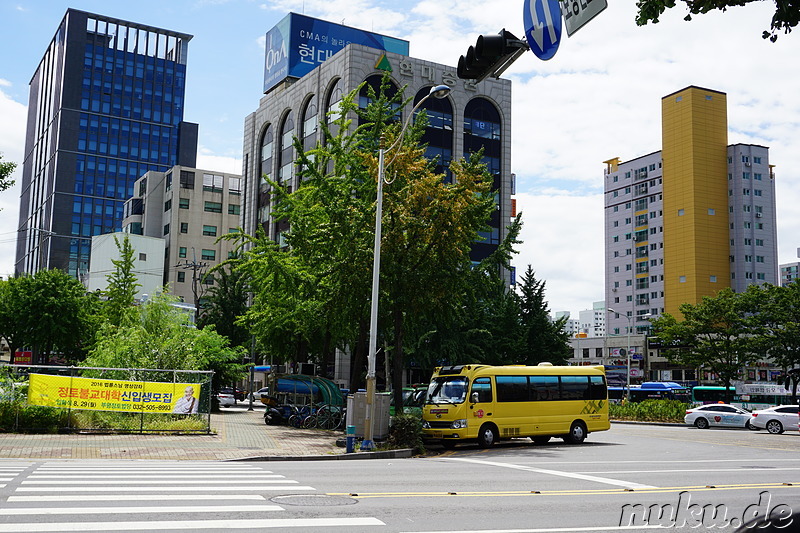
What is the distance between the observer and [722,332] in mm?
54781

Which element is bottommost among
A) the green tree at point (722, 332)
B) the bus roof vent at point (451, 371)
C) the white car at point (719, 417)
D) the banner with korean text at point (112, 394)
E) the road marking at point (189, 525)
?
the white car at point (719, 417)

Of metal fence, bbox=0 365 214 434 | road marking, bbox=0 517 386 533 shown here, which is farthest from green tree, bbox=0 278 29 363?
road marking, bbox=0 517 386 533

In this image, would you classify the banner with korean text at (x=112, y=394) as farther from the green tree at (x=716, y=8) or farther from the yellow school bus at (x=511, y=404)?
the green tree at (x=716, y=8)

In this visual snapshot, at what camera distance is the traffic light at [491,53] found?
26.1 feet

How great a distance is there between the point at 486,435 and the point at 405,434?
3.16m

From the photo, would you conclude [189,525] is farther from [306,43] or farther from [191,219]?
[191,219]

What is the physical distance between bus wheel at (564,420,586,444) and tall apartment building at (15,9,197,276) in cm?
15423

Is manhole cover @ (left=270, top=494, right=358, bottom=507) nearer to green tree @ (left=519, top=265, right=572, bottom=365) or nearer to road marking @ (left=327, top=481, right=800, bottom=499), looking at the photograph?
road marking @ (left=327, top=481, right=800, bottom=499)

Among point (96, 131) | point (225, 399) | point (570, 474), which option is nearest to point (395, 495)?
point (570, 474)

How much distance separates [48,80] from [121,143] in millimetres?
29675

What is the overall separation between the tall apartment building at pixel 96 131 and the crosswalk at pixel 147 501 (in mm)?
160754

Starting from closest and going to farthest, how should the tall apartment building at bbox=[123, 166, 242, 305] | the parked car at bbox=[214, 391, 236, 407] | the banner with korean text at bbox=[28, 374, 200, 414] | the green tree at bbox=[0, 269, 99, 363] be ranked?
the banner with korean text at bbox=[28, 374, 200, 414] → the green tree at bbox=[0, 269, 99, 363] → the parked car at bbox=[214, 391, 236, 407] → the tall apartment building at bbox=[123, 166, 242, 305]

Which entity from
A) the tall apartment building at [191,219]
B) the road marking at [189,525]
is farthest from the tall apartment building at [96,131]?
the road marking at [189,525]

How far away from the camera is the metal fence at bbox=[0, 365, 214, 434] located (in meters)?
23.5
